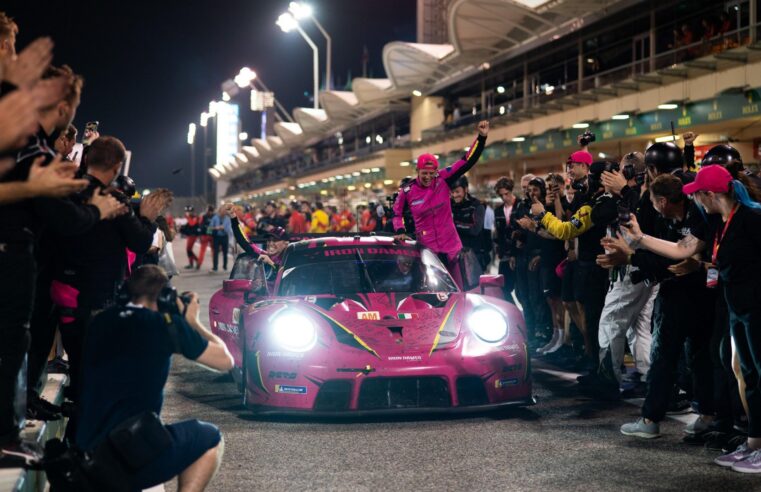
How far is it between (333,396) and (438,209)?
3255mm

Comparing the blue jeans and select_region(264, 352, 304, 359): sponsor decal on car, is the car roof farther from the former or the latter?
the blue jeans

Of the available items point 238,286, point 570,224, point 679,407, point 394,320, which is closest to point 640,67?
point 570,224

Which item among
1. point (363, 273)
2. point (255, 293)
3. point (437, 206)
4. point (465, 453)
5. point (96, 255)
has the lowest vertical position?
point (465, 453)

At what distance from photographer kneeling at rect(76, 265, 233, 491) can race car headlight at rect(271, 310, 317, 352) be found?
8.26 feet

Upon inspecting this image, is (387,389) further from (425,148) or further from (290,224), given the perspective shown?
(425,148)

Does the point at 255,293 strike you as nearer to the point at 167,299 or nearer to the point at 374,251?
the point at 374,251

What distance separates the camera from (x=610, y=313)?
7.42 meters

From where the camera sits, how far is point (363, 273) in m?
7.57

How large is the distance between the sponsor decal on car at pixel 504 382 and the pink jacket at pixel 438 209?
9.21 feet

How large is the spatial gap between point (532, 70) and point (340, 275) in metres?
32.2

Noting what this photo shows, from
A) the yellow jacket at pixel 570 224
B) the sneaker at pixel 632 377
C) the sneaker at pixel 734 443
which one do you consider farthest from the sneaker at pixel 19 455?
the sneaker at pixel 632 377

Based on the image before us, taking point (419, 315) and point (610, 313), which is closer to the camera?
point (419, 315)

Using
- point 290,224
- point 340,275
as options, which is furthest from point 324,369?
point 290,224

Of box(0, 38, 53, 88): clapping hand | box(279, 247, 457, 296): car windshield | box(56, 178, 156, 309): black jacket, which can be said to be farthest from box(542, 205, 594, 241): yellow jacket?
box(0, 38, 53, 88): clapping hand
